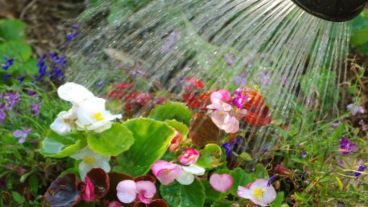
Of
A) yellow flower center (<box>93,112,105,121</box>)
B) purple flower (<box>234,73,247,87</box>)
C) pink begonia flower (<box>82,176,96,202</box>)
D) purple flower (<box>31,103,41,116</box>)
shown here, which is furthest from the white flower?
purple flower (<box>234,73,247,87</box>)

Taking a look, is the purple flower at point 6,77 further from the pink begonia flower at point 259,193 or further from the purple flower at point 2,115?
the pink begonia flower at point 259,193

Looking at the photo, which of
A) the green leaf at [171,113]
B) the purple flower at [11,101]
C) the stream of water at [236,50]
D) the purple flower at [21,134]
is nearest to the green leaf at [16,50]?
the stream of water at [236,50]

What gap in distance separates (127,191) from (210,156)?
0.70 ft

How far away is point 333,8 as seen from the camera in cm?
176

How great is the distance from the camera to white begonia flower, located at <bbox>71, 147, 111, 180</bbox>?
63.4 inches

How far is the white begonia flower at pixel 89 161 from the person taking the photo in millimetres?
1610

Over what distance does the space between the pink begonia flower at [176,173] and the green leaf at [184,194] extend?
0.10ft

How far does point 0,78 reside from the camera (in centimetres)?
256

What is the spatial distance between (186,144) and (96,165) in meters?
0.22

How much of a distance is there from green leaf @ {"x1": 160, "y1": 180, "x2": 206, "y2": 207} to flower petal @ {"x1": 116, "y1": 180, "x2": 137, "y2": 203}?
9cm

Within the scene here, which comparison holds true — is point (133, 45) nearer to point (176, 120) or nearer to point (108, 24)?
point (108, 24)

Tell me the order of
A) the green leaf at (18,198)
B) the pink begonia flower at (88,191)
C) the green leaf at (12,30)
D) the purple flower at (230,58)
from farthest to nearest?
the green leaf at (12,30) → the purple flower at (230,58) → the green leaf at (18,198) → the pink begonia flower at (88,191)

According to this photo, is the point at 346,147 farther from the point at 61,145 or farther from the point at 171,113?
the point at 61,145

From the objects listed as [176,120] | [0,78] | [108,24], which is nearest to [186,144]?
[176,120]
